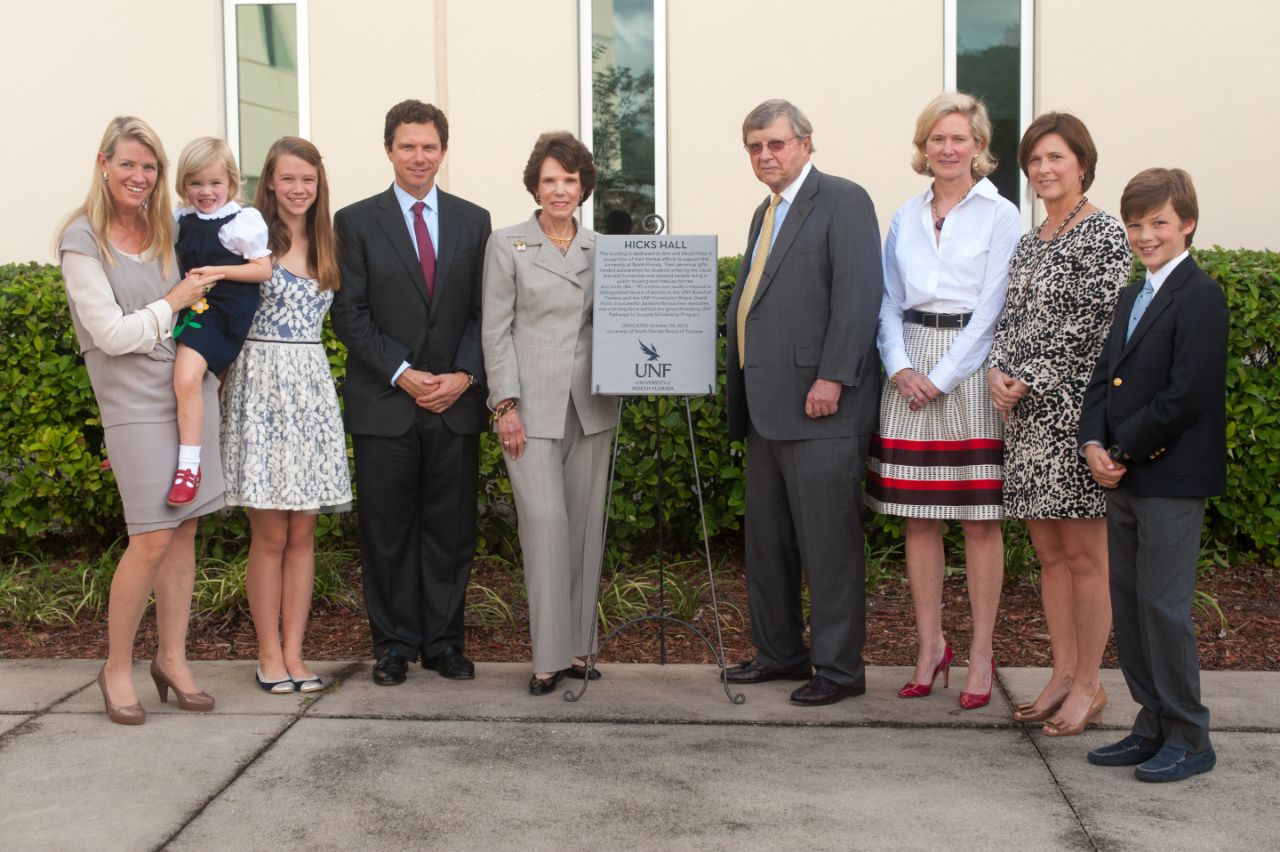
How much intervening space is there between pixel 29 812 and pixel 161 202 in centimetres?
206

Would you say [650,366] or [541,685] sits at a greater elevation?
[650,366]

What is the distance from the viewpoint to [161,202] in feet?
15.0

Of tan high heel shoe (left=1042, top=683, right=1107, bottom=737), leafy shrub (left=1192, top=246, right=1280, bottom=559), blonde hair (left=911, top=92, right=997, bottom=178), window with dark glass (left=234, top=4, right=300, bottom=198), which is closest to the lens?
tan high heel shoe (left=1042, top=683, right=1107, bottom=737)

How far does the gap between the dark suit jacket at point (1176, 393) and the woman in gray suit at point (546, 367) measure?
6.63 feet

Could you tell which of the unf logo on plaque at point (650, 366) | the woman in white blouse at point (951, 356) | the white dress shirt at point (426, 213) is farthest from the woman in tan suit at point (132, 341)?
the woman in white blouse at point (951, 356)

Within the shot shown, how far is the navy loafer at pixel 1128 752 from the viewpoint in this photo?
4.10 meters

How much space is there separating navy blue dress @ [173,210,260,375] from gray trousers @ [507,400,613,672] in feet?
3.67

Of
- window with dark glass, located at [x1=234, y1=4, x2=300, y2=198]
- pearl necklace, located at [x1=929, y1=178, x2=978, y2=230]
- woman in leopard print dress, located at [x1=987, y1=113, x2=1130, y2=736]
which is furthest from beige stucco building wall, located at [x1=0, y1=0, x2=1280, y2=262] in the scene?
woman in leopard print dress, located at [x1=987, y1=113, x2=1130, y2=736]

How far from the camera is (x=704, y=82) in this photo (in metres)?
8.02

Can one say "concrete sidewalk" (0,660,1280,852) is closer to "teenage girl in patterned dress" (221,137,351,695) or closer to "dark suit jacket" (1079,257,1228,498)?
"teenage girl in patterned dress" (221,137,351,695)

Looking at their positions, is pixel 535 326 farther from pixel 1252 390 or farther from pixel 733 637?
pixel 1252 390

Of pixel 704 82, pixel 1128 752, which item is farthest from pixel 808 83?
pixel 1128 752

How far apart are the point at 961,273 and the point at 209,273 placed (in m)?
2.65

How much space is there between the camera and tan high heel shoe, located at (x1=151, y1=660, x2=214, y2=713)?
15.6ft
